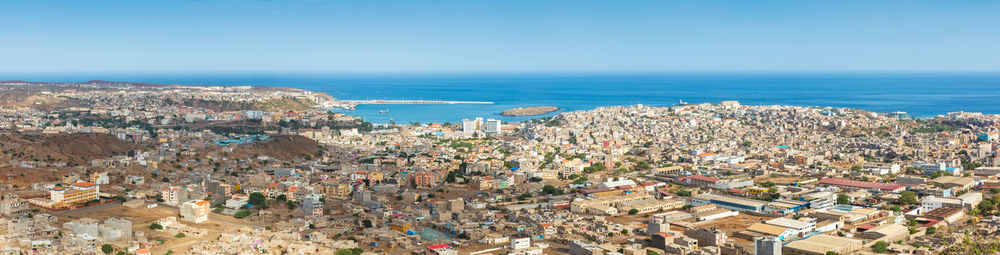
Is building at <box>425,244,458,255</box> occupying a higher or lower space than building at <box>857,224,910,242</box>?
higher

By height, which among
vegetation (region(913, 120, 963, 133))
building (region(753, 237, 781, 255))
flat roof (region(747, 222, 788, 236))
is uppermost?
building (region(753, 237, 781, 255))

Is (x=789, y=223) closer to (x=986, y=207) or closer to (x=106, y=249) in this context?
(x=986, y=207)

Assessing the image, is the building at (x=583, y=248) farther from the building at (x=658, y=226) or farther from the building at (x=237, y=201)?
the building at (x=237, y=201)

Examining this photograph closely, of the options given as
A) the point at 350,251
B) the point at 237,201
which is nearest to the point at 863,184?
the point at 350,251

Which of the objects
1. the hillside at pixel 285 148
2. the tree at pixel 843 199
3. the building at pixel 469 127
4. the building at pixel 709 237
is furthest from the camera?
Result: the building at pixel 469 127

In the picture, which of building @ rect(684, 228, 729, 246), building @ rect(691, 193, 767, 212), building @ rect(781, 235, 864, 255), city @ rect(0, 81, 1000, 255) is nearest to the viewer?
building @ rect(781, 235, 864, 255)

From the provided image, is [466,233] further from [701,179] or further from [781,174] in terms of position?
[781,174]

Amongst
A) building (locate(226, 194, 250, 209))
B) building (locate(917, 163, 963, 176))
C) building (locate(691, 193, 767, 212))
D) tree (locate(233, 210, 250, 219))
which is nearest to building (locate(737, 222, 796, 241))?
building (locate(691, 193, 767, 212))

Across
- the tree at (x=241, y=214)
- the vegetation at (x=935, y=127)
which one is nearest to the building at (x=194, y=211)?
the tree at (x=241, y=214)

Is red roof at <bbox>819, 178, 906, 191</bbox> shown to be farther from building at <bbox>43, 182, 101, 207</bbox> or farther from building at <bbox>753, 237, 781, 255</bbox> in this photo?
building at <bbox>43, 182, 101, 207</bbox>
